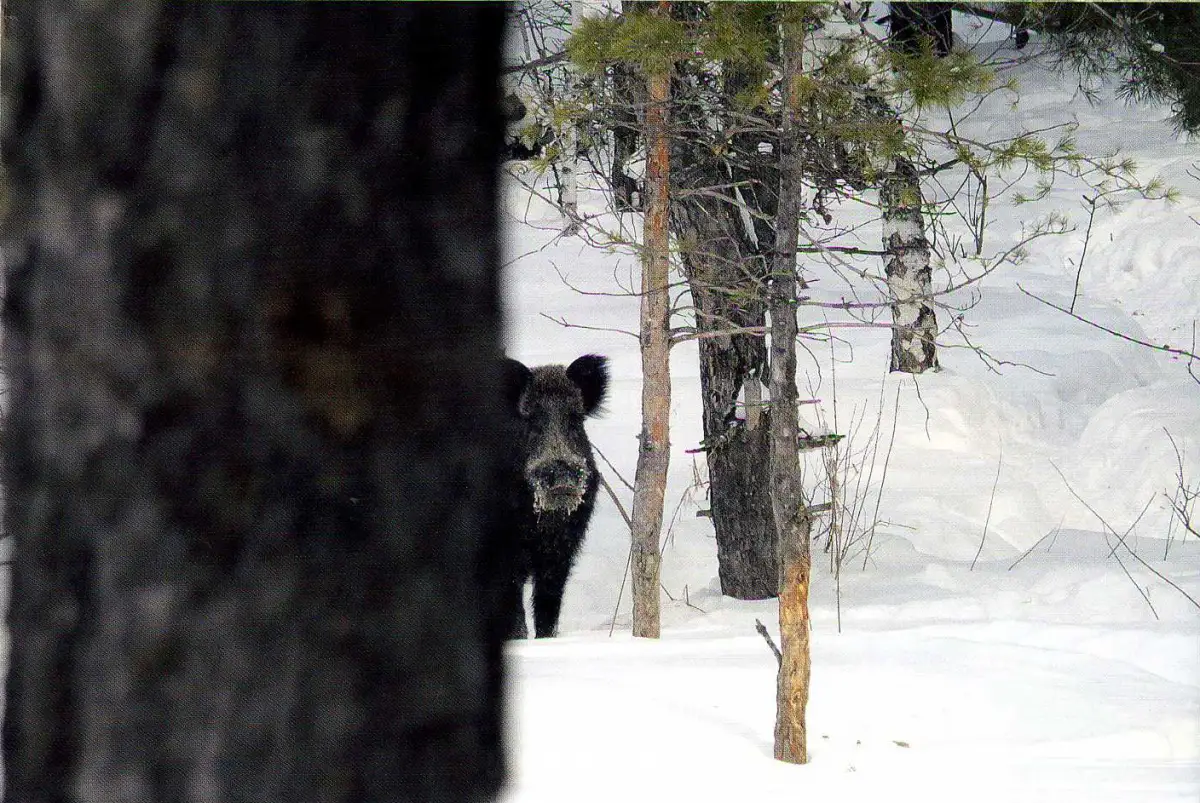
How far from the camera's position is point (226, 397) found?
120cm

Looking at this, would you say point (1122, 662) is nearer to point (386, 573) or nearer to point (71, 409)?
point (386, 573)

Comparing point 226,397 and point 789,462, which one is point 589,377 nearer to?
point 789,462

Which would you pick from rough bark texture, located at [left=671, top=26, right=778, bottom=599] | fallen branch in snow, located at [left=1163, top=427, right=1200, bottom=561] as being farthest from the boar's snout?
fallen branch in snow, located at [left=1163, top=427, right=1200, bottom=561]

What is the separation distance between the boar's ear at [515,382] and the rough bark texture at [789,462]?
2.28 m

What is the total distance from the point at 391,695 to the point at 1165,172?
59.9 ft

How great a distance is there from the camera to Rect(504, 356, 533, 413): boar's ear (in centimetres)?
556

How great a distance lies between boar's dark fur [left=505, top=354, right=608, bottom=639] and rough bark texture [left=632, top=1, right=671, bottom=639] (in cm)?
41

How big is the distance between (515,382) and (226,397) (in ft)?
14.5

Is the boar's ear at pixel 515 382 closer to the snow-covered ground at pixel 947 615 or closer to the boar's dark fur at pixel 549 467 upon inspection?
the boar's dark fur at pixel 549 467

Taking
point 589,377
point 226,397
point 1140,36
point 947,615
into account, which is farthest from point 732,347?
point 226,397

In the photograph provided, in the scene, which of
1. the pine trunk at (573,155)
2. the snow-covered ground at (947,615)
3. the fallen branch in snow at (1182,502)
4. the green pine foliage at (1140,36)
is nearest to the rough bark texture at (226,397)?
the snow-covered ground at (947,615)

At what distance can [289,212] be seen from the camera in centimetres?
123

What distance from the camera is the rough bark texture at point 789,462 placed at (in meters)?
3.03

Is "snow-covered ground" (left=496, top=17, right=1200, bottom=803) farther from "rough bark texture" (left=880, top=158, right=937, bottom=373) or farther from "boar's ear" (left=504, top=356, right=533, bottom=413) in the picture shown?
"boar's ear" (left=504, top=356, right=533, bottom=413)
